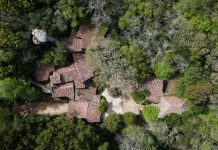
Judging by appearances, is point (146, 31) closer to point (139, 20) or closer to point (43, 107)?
point (139, 20)

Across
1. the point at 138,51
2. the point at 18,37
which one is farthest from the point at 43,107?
the point at 138,51

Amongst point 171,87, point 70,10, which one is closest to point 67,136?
point 171,87

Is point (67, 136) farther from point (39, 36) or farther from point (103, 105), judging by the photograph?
point (39, 36)

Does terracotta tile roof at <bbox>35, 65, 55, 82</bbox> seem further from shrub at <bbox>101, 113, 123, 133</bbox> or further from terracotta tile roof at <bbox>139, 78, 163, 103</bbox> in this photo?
terracotta tile roof at <bbox>139, 78, 163, 103</bbox>

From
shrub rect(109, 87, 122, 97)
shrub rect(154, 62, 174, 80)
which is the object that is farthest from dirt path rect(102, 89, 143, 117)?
shrub rect(154, 62, 174, 80)

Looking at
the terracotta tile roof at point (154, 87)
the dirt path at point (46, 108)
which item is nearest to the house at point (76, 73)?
the dirt path at point (46, 108)

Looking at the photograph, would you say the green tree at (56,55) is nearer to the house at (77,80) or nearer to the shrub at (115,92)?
the house at (77,80)
